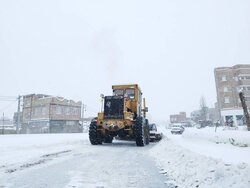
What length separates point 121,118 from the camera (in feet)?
51.2

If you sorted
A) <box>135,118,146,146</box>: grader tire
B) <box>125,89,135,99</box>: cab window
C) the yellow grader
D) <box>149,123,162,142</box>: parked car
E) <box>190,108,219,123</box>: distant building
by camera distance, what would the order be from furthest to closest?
1. <box>190,108,219,123</box>: distant building
2. <box>149,123,162,142</box>: parked car
3. <box>125,89,135,99</box>: cab window
4. the yellow grader
5. <box>135,118,146,146</box>: grader tire

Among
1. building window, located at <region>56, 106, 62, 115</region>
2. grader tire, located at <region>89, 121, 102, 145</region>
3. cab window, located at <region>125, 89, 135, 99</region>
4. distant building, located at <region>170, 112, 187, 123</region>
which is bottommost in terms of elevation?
grader tire, located at <region>89, 121, 102, 145</region>

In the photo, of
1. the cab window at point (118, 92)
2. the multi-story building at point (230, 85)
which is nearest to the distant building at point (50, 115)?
the multi-story building at point (230, 85)

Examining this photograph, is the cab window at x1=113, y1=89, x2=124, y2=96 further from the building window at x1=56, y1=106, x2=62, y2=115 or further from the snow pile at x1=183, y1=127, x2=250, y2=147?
the building window at x1=56, y1=106, x2=62, y2=115

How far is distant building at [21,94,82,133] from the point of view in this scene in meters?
55.2

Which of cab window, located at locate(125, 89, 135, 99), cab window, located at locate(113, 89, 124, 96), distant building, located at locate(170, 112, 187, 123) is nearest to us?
cab window, located at locate(125, 89, 135, 99)

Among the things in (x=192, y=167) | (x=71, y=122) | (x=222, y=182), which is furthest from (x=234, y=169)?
(x=71, y=122)

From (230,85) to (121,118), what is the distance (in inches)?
1906

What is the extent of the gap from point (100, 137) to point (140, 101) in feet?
12.3

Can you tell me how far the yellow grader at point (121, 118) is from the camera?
50.4ft

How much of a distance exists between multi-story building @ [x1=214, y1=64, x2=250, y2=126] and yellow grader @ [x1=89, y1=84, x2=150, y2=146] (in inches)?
1712

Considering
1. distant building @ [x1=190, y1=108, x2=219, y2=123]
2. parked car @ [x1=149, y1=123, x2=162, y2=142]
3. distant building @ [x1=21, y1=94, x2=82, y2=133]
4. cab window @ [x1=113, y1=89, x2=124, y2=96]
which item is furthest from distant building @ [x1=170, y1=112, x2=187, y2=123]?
cab window @ [x1=113, y1=89, x2=124, y2=96]

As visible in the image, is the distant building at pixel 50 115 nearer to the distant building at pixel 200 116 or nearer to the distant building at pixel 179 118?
the distant building at pixel 200 116

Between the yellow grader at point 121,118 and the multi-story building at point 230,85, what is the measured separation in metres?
43.5
